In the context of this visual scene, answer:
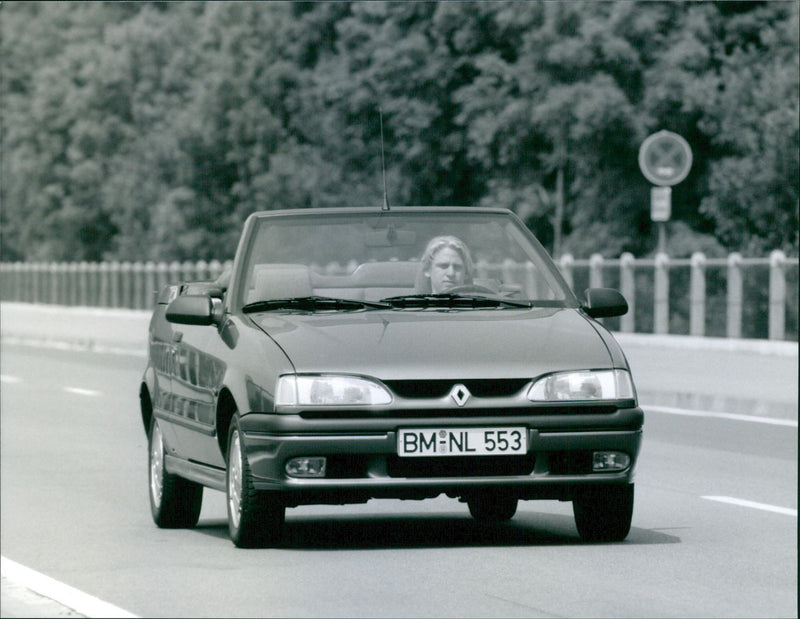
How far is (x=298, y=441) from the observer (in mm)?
9344

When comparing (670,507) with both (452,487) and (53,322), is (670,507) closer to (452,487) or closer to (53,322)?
(452,487)

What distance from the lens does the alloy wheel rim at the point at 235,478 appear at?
973 cm

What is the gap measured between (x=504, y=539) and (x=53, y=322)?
40972mm

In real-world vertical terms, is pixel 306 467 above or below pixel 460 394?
below

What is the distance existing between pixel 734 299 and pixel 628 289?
483 centimetres

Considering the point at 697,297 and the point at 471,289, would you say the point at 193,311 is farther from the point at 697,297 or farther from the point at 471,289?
the point at 697,297

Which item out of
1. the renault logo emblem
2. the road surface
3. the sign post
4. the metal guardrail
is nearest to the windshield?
the renault logo emblem

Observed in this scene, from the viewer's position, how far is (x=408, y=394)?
935 centimetres

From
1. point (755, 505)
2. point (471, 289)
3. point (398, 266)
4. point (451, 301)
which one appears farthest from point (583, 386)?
point (755, 505)

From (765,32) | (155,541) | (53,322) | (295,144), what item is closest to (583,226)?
(765,32)

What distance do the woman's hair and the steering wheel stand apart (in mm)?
84

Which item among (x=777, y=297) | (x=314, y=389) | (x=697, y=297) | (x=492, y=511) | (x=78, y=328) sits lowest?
(x=78, y=328)

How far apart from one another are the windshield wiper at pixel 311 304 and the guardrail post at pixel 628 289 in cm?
2221

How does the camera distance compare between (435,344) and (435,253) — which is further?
(435,253)
